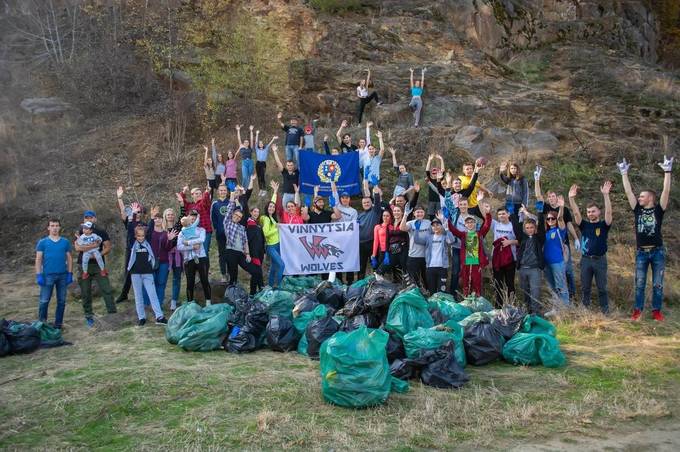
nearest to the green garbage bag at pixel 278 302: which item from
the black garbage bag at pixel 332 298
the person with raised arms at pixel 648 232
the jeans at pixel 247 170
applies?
the black garbage bag at pixel 332 298

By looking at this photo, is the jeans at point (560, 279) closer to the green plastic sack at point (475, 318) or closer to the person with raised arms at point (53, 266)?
the green plastic sack at point (475, 318)

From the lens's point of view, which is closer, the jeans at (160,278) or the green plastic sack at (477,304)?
the green plastic sack at (477,304)

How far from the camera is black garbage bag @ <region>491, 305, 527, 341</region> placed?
755cm

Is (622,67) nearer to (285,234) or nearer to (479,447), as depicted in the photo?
(285,234)

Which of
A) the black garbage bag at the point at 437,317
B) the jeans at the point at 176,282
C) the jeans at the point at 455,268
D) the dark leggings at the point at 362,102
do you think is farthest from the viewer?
the dark leggings at the point at 362,102

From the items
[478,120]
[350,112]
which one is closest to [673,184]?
[478,120]

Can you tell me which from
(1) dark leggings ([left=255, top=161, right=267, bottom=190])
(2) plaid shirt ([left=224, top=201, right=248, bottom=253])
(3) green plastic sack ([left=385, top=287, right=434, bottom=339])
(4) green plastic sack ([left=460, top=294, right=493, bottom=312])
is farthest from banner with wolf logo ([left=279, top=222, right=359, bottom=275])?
(1) dark leggings ([left=255, top=161, right=267, bottom=190])

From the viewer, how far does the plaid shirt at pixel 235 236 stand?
991cm

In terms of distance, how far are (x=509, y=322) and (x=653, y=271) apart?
2635 mm

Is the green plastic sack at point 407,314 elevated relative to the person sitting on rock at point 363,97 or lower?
lower

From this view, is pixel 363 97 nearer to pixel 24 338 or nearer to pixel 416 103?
pixel 416 103

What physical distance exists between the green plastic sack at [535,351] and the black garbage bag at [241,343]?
303cm

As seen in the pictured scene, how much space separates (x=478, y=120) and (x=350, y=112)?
394 centimetres

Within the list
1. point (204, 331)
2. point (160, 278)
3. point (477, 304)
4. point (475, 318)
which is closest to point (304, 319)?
point (204, 331)
